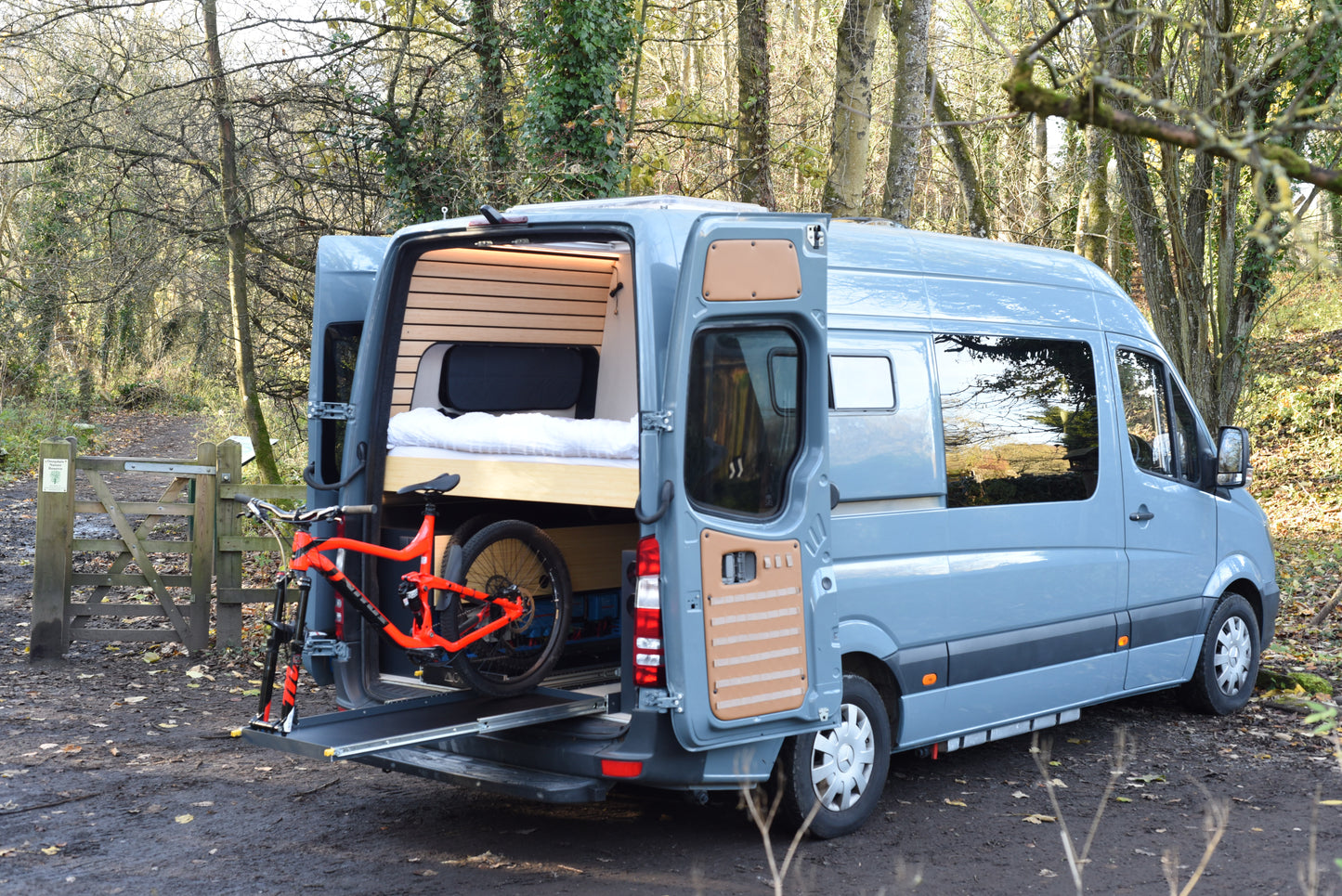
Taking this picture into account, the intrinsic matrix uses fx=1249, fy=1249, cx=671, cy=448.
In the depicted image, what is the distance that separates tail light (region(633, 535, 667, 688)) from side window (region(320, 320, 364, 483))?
7.20ft

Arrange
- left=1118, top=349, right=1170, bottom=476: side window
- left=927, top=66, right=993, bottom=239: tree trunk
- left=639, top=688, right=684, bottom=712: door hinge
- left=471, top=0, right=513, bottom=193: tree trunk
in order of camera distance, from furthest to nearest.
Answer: left=927, top=66, right=993, bottom=239: tree trunk, left=471, top=0, right=513, bottom=193: tree trunk, left=1118, top=349, right=1170, bottom=476: side window, left=639, top=688, right=684, bottom=712: door hinge

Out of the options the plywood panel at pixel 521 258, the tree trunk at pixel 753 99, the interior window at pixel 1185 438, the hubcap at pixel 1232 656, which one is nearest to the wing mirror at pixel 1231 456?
the interior window at pixel 1185 438

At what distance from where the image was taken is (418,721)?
5.12 metres

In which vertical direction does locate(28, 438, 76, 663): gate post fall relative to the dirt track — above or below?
above

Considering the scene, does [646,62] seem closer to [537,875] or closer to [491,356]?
[491,356]

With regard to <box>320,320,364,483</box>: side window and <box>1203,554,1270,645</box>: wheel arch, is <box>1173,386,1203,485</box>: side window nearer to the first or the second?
<box>1203,554,1270,645</box>: wheel arch

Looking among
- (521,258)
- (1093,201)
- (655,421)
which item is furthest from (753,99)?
(655,421)

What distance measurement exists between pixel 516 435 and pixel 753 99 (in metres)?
9.42

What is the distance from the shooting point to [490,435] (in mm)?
5531

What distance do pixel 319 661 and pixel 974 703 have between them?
3109mm

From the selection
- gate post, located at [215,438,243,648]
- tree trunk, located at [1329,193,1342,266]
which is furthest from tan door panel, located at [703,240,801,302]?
tree trunk, located at [1329,193,1342,266]

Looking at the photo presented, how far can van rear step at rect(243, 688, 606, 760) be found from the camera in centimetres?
466

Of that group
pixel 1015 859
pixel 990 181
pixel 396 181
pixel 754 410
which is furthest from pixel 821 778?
pixel 990 181

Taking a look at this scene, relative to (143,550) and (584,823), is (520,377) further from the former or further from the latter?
(143,550)
